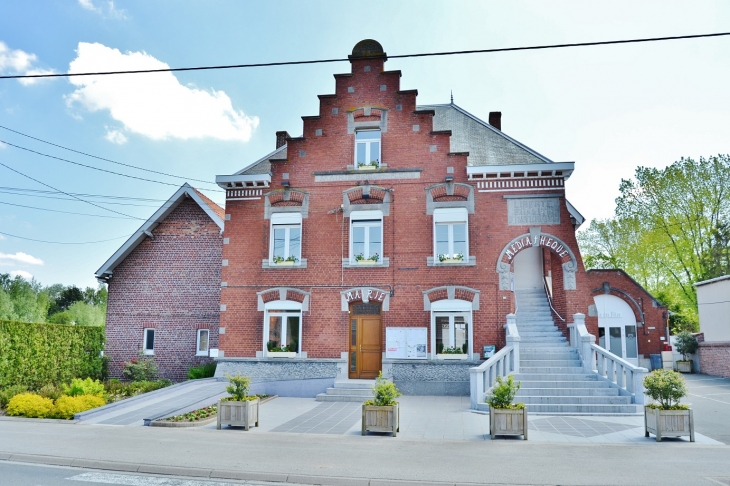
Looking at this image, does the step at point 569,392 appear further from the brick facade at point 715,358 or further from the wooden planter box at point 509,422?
the brick facade at point 715,358

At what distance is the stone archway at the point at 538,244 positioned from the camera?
17906 mm

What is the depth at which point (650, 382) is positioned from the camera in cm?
1102

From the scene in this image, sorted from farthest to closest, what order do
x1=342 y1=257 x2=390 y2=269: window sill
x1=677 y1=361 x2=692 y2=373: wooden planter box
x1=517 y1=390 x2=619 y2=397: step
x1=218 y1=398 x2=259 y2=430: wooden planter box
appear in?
1. x1=677 y1=361 x2=692 y2=373: wooden planter box
2. x1=342 y1=257 x2=390 y2=269: window sill
3. x1=517 y1=390 x2=619 y2=397: step
4. x1=218 y1=398 x2=259 y2=430: wooden planter box

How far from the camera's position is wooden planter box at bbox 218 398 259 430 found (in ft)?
39.8

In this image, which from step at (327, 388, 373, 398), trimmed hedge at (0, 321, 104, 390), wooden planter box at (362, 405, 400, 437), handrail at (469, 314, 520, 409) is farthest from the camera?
trimmed hedge at (0, 321, 104, 390)

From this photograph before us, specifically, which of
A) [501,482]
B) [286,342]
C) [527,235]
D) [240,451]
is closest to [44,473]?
[240,451]

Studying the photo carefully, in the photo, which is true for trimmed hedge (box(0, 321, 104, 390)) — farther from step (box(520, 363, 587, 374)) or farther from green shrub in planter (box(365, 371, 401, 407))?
step (box(520, 363, 587, 374))

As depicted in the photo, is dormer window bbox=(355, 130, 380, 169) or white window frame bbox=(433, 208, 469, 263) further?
dormer window bbox=(355, 130, 380, 169)

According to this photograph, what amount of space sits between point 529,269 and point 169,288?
43.3 ft

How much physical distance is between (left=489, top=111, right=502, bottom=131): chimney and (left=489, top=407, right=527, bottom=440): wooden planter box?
14816 millimetres

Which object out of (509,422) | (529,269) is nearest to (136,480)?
(509,422)

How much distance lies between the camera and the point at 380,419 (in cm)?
1138

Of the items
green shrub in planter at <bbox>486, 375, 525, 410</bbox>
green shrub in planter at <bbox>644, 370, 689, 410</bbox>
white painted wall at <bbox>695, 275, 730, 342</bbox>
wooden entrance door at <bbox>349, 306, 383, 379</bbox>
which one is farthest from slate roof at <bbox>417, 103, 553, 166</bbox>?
white painted wall at <bbox>695, 275, 730, 342</bbox>

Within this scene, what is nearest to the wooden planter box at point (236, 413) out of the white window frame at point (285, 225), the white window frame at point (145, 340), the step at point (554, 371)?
→ the white window frame at point (285, 225)
